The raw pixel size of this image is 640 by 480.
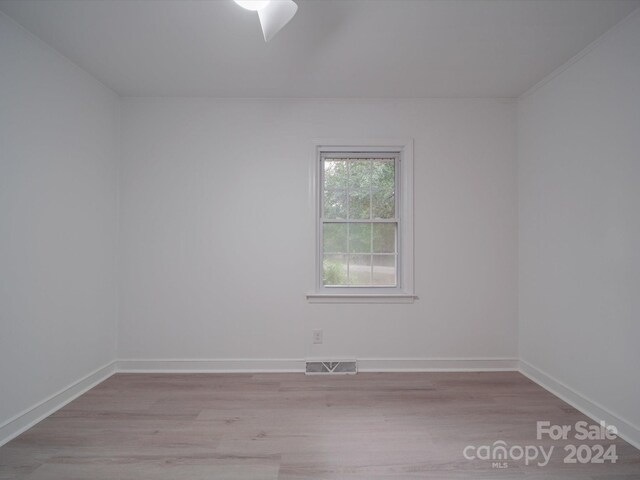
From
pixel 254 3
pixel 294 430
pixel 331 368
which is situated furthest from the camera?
pixel 331 368

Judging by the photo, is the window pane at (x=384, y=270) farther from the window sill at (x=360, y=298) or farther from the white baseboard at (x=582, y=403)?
the white baseboard at (x=582, y=403)

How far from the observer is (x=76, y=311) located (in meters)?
2.52

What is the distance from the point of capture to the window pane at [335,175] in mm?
3162

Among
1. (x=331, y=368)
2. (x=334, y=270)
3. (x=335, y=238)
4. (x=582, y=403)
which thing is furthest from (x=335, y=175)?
(x=582, y=403)

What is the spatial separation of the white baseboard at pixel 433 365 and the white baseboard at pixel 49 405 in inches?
90.5

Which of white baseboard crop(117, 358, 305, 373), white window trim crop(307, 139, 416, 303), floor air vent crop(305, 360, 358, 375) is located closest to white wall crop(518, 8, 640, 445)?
white window trim crop(307, 139, 416, 303)

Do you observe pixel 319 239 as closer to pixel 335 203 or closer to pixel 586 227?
pixel 335 203

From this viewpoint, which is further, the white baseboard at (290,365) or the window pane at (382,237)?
the window pane at (382,237)

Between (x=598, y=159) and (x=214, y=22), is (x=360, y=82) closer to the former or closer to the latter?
(x=214, y=22)

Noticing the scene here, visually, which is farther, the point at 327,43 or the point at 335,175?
the point at 335,175

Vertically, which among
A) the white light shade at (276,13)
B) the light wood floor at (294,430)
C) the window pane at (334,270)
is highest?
the white light shade at (276,13)

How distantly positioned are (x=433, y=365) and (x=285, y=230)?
189cm

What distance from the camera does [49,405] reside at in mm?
2258

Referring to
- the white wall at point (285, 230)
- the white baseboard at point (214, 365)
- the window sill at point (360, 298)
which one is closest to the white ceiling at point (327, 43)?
the white wall at point (285, 230)
